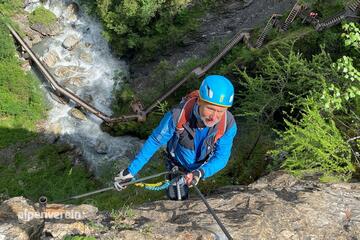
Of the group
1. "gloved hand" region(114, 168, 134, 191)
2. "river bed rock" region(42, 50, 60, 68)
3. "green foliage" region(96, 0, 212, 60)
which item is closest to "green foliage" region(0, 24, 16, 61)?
"river bed rock" region(42, 50, 60, 68)

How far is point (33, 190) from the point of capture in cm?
1631

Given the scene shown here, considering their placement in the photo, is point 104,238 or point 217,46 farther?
point 217,46

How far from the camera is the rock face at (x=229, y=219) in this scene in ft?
16.6

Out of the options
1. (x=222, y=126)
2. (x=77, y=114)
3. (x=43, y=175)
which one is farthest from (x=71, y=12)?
(x=222, y=126)

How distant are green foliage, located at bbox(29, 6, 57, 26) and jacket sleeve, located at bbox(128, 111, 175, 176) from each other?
64.5ft

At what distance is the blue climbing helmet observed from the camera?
15.5 feet

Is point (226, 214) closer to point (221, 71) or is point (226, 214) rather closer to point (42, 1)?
point (221, 71)

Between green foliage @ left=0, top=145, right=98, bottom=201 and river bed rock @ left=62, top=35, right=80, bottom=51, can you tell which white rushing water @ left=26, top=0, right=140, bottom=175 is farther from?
green foliage @ left=0, top=145, right=98, bottom=201

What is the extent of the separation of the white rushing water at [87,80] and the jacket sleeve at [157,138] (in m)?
12.5

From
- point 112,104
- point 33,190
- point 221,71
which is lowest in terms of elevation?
point 33,190

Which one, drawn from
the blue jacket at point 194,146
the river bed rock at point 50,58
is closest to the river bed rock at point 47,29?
the river bed rock at point 50,58

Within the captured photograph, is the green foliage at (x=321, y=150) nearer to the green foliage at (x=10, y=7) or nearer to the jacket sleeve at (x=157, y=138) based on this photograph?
the jacket sleeve at (x=157, y=138)

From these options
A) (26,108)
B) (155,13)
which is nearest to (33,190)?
(26,108)

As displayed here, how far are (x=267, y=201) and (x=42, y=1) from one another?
73.5ft
